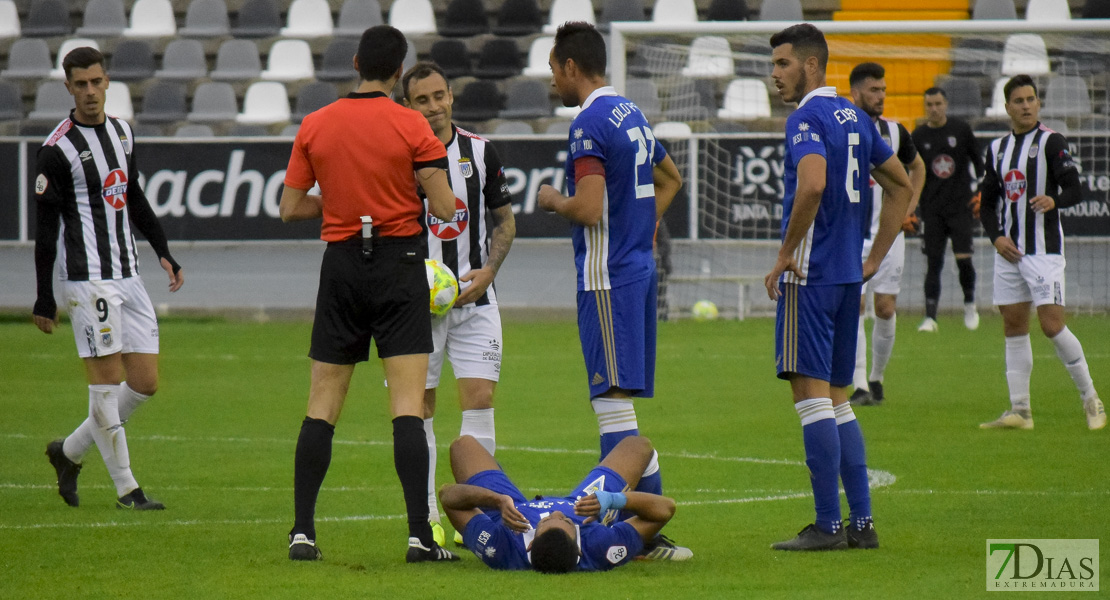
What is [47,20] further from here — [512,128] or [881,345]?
[881,345]

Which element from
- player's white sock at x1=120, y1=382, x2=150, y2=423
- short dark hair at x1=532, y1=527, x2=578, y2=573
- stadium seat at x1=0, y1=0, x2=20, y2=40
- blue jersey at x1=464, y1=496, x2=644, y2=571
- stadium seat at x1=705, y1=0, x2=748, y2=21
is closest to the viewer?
short dark hair at x1=532, y1=527, x2=578, y2=573

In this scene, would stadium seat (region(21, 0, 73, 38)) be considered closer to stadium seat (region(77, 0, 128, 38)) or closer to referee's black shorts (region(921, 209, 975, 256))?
stadium seat (region(77, 0, 128, 38))

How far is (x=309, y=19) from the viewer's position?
2350cm

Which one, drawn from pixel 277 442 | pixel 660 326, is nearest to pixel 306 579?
pixel 277 442

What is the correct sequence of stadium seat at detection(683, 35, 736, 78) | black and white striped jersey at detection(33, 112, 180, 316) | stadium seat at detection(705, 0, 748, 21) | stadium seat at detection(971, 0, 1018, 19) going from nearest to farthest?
black and white striped jersey at detection(33, 112, 180, 316)
stadium seat at detection(683, 35, 736, 78)
stadium seat at detection(971, 0, 1018, 19)
stadium seat at detection(705, 0, 748, 21)

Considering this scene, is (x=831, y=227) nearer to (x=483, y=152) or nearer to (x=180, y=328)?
(x=483, y=152)

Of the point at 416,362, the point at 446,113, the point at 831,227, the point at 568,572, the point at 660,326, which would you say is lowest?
the point at 660,326

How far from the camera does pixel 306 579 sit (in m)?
5.02

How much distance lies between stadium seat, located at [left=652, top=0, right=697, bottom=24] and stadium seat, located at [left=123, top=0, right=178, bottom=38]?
28.5 ft

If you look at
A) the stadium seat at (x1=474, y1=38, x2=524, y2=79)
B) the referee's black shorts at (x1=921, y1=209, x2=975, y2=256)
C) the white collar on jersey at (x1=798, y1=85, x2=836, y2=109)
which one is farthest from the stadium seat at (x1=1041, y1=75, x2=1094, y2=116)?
the white collar on jersey at (x1=798, y1=85, x2=836, y2=109)

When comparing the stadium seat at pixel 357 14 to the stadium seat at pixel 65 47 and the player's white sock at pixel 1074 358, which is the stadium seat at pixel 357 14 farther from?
the player's white sock at pixel 1074 358

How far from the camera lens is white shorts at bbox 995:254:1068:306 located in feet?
29.2

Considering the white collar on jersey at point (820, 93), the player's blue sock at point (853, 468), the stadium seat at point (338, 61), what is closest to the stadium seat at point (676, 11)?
the stadium seat at point (338, 61)

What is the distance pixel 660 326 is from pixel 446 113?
37.2 ft
